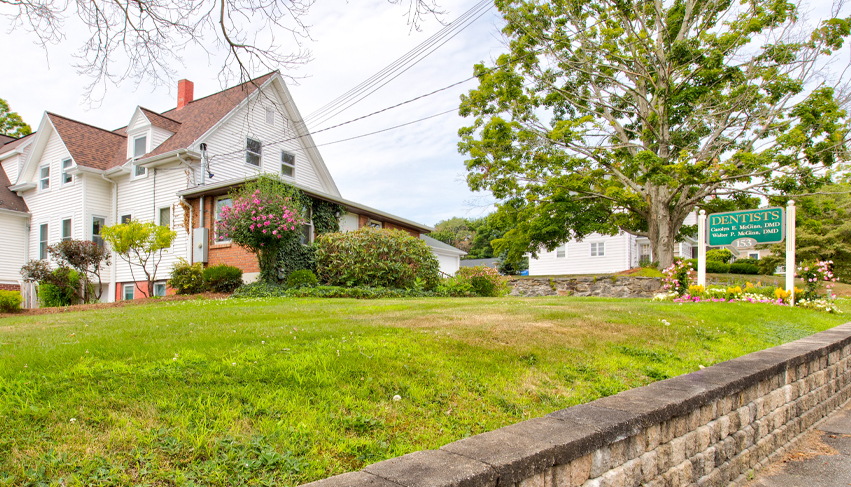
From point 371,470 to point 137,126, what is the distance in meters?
18.6

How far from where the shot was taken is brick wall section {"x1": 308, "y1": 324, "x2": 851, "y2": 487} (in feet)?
6.10

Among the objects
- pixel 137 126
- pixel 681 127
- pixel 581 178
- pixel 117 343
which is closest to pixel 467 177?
pixel 581 178

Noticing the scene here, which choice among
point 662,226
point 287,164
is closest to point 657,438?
point 662,226

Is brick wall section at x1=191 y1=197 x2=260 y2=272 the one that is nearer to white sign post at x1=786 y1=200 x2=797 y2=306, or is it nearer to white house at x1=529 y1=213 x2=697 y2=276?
white sign post at x1=786 y1=200 x2=797 y2=306

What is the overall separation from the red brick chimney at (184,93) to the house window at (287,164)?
5407 mm

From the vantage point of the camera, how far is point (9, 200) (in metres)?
19.2

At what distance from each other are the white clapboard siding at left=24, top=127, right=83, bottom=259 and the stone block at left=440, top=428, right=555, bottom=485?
1910 cm

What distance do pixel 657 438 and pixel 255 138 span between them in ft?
53.7

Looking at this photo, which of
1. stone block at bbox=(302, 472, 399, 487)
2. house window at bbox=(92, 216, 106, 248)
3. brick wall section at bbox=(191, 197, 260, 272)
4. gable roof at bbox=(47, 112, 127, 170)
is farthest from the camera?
gable roof at bbox=(47, 112, 127, 170)

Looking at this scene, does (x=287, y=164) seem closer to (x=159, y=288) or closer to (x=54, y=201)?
(x=159, y=288)

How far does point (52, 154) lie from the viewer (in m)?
18.5

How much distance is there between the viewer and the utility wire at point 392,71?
10289mm

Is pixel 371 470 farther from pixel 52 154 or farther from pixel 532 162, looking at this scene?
pixel 52 154

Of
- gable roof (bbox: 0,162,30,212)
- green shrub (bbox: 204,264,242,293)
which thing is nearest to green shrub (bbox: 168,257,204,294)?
green shrub (bbox: 204,264,242,293)
